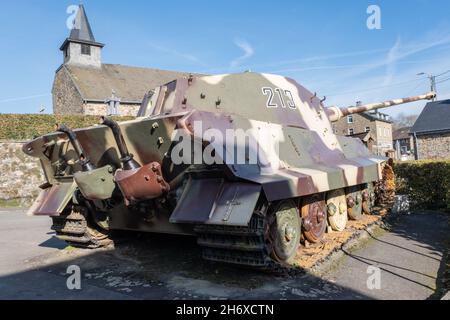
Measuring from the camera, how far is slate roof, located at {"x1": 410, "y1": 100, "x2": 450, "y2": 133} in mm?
34094

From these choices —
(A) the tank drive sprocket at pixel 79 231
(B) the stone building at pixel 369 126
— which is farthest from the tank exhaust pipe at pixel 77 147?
(B) the stone building at pixel 369 126

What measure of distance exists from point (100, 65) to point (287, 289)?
1437 inches

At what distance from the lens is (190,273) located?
6.22m

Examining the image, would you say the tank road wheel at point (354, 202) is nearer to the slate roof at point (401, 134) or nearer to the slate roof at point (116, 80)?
the slate roof at point (116, 80)

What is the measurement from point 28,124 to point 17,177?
332 cm

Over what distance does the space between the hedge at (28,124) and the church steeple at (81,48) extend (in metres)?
16.2

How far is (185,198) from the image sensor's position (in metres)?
5.47

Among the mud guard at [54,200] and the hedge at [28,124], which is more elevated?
the hedge at [28,124]

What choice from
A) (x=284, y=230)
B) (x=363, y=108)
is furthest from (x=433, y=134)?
(x=284, y=230)

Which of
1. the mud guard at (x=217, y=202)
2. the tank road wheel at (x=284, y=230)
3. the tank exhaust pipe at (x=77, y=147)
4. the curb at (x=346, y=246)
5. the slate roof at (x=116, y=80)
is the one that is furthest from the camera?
the slate roof at (x=116, y=80)

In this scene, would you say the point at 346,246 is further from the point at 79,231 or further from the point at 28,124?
the point at 28,124

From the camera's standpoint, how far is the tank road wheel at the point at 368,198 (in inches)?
398

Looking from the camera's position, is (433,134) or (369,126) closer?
(433,134)
